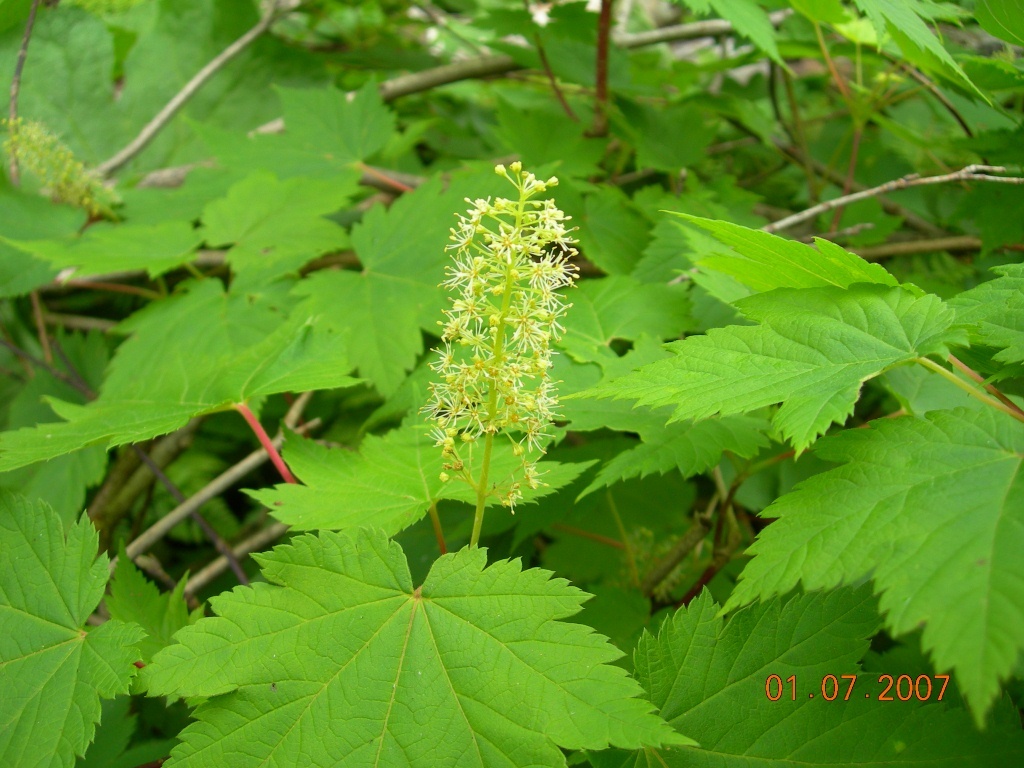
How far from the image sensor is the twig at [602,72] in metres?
2.62

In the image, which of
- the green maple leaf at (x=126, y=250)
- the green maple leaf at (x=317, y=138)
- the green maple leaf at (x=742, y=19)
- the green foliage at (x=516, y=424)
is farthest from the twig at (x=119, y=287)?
the green maple leaf at (x=742, y=19)

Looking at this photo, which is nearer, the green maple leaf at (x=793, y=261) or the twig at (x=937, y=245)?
the green maple leaf at (x=793, y=261)

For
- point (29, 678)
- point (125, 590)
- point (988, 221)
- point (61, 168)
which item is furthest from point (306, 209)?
point (988, 221)

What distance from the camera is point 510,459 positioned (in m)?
1.47

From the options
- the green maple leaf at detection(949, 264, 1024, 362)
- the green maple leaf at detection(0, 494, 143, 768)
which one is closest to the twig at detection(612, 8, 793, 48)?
the green maple leaf at detection(949, 264, 1024, 362)

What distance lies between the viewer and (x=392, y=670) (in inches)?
45.5

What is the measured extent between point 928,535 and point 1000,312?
0.53 metres

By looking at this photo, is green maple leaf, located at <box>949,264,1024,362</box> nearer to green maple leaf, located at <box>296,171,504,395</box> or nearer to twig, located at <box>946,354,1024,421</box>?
twig, located at <box>946,354,1024,421</box>

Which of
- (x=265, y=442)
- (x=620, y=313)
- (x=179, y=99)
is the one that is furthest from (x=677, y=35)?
(x=265, y=442)

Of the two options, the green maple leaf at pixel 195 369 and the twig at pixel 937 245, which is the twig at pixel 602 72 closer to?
the twig at pixel 937 245

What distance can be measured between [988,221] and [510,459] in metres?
1.79

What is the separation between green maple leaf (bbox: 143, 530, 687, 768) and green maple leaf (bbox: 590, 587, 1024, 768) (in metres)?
0.21

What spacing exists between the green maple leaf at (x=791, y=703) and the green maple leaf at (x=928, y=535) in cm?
24

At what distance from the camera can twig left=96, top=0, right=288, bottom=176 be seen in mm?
3230
